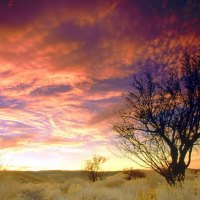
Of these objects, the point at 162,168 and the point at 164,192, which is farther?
the point at 162,168

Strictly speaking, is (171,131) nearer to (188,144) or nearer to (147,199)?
(188,144)

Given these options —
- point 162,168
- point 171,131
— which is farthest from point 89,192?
point 171,131

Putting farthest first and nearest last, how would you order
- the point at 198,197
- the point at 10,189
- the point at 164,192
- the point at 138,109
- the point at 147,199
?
the point at 138,109 → the point at 10,189 → the point at 147,199 → the point at 164,192 → the point at 198,197

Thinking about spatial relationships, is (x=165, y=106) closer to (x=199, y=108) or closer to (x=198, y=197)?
(x=199, y=108)

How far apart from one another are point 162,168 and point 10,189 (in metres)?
7.58

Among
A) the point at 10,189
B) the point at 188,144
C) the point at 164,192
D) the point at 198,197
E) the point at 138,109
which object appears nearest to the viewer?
the point at 198,197

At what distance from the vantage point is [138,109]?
1958cm

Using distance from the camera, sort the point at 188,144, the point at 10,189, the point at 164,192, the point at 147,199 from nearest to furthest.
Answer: the point at 164,192 < the point at 147,199 < the point at 10,189 < the point at 188,144

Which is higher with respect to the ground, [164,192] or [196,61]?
[196,61]

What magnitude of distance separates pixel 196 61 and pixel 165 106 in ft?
9.15

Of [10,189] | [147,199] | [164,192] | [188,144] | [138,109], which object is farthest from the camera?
[138,109]

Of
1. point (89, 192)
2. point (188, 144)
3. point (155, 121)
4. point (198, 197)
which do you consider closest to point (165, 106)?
point (155, 121)

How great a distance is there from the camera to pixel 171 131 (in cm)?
1877

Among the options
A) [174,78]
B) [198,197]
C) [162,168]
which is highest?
[174,78]
